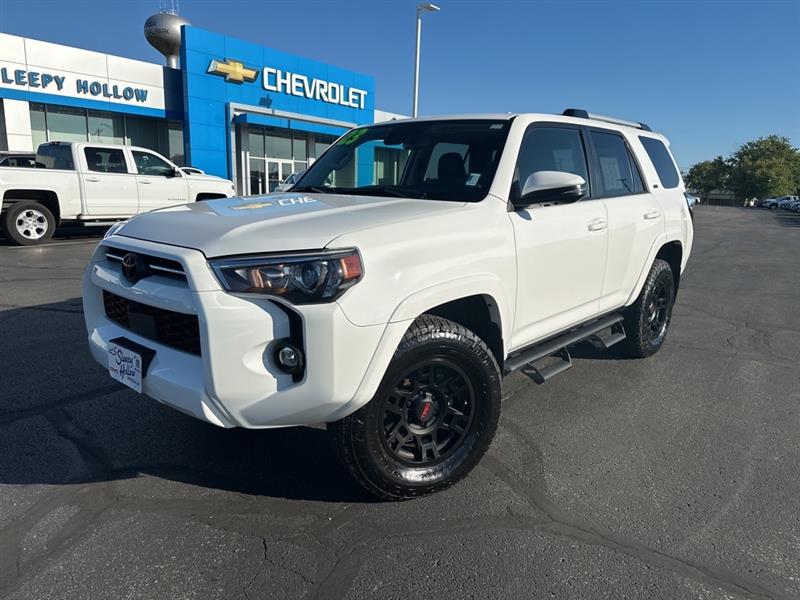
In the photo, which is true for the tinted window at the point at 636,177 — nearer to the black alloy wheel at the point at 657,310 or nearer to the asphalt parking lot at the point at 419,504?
the black alloy wheel at the point at 657,310

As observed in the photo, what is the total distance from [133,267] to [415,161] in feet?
6.61

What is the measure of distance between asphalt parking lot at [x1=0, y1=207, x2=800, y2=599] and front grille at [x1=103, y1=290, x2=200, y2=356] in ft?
2.67

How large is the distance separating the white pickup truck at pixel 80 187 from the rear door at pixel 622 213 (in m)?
10.6

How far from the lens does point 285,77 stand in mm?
25172

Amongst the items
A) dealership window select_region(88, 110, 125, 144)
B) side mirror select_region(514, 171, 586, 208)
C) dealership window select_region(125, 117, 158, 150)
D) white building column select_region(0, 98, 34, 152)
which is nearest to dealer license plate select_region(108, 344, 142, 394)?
side mirror select_region(514, 171, 586, 208)

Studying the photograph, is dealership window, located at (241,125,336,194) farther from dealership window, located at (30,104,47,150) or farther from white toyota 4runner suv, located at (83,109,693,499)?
white toyota 4runner suv, located at (83,109,693,499)

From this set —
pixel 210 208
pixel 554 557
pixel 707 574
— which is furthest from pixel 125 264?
pixel 707 574

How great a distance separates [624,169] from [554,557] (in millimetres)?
3193

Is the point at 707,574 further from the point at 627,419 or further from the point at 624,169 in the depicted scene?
the point at 624,169

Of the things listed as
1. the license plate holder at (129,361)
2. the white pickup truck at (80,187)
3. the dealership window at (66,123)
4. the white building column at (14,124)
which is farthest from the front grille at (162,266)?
the dealership window at (66,123)

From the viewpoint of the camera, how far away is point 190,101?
22.0 m

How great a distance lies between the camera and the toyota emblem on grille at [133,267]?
2.60m

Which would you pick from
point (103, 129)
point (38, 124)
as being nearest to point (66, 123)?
point (38, 124)

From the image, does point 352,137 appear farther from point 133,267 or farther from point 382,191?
point 133,267
